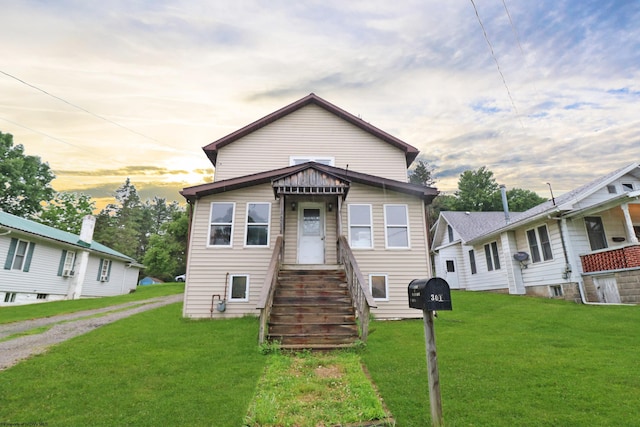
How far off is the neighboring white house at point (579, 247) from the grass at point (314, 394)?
11139 mm

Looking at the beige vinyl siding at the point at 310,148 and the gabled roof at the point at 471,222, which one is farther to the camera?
the gabled roof at the point at 471,222

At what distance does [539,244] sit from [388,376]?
12.8 meters

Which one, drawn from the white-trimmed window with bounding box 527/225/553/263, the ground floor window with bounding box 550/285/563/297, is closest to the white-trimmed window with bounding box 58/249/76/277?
the white-trimmed window with bounding box 527/225/553/263

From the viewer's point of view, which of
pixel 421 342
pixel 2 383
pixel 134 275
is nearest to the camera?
pixel 2 383

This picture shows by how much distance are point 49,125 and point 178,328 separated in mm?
10734

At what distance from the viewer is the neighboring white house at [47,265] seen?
46.9 feet

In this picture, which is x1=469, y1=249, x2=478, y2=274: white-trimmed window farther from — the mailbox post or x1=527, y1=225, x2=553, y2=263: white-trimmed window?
the mailbox post

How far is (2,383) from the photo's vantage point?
179 inches

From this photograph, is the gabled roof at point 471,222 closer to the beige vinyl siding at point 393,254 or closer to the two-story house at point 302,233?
Result: the beige vinyl siding at point 393,254

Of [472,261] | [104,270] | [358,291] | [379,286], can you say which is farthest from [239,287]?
[104,270]

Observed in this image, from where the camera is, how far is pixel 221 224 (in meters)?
10.5

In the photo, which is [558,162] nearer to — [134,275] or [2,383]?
[2,383]

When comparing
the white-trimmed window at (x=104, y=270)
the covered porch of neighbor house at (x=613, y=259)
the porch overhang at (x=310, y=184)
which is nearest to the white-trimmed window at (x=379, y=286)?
the porch overhang at (x=310, y=184)

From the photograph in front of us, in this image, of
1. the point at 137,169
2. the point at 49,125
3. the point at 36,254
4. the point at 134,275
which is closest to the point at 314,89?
the point at 137,169
